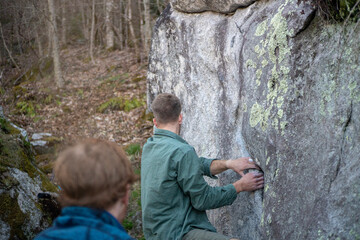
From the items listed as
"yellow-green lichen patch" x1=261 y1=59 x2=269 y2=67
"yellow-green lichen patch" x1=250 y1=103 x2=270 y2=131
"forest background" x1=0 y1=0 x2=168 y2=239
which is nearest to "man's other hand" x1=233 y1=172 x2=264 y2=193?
"yellow-green lichen patch" x1=250 y1=103 x2=270 y2=131

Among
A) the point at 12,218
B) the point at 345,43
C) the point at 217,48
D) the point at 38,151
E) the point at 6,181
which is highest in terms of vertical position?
the point at 345,43

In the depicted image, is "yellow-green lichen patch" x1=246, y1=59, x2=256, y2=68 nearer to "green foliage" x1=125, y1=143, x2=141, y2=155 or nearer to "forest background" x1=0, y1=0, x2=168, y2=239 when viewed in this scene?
"forest background" x1=0, y1=0, x2=168, y2=239

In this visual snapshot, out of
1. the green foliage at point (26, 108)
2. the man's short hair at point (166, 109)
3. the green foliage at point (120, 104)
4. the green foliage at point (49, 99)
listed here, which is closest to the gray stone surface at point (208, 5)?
the man's short hair at point (166, 109)

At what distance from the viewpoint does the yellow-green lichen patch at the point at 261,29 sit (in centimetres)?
357

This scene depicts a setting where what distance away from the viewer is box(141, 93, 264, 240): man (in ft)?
10.5

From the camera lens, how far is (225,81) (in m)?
4.47

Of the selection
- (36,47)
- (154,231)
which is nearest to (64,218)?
(154,231)

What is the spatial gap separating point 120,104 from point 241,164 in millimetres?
8598

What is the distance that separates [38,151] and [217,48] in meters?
6.63

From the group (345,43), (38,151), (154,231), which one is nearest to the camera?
(345,43)

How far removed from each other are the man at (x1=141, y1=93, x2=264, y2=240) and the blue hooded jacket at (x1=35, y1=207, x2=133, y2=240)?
1515 millimetres

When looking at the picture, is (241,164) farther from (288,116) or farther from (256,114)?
(288,116)

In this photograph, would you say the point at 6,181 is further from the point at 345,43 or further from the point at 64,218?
the point at 345,43

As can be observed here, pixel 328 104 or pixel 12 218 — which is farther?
pixel 12 218
